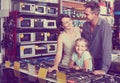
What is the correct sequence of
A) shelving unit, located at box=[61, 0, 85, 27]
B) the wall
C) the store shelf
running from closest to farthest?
the wall → shelving unit, located at box=[61, 0, 85, 27] → the store shelf

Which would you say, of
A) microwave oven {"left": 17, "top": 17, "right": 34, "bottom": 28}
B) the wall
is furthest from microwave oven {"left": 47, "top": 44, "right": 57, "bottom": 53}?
the wall

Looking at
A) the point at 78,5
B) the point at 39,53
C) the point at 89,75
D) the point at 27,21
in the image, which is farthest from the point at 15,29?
the point at 89,75

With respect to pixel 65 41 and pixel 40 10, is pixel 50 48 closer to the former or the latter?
pixel 40 10

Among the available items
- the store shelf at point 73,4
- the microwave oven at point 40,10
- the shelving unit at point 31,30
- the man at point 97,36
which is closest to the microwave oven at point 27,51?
the shelving unit at point 31,30

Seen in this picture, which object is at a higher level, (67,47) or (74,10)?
(74,10)

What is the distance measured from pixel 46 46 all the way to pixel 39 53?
0.29 m

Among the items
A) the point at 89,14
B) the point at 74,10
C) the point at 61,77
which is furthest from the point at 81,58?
the point at 74,10

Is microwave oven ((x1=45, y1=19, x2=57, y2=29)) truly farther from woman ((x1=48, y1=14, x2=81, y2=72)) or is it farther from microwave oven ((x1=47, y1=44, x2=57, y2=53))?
woman ((x1=48, y1=14, x2=81, y2=72))

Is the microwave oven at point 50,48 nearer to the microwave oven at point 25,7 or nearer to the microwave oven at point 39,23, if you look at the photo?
the microwave oven at point 39,23

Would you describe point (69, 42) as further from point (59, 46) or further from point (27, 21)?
point (27, 21)

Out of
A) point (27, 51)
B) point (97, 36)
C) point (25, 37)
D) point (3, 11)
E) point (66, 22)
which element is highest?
point (3, 11)

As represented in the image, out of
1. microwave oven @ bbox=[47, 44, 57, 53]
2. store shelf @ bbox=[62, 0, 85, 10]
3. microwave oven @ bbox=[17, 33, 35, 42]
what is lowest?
microwave oven @ bbox=[47, 44, 57, 53]

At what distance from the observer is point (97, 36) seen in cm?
270

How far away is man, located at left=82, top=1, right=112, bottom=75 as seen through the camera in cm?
253
